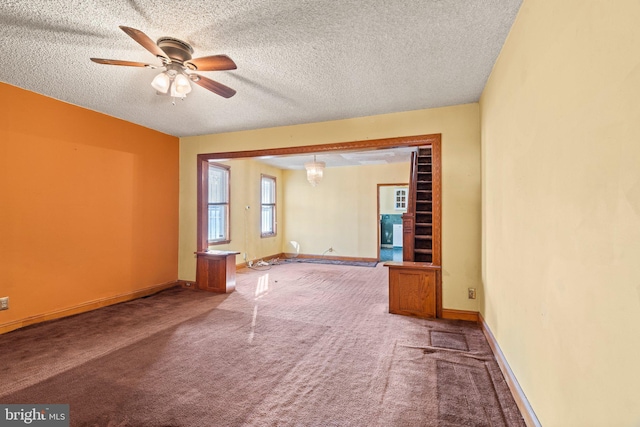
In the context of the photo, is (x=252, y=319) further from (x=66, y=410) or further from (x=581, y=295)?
(x=581, y=295)

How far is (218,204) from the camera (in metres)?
6.42

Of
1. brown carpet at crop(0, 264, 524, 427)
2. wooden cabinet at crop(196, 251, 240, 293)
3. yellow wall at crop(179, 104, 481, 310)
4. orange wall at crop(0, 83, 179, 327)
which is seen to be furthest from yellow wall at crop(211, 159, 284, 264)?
yellow wall at crop(179, 104, 481, 310)

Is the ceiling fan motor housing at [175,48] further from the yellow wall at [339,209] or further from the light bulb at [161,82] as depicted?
the yellow wall at [339,209]

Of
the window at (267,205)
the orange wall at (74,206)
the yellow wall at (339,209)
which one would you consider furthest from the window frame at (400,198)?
the orange wall at (74,206)

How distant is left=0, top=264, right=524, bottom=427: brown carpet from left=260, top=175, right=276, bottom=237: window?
Answer: 4.27 meters

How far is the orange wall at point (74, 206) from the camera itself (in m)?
3.18

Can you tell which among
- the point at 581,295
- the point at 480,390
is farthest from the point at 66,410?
the point at 581,295

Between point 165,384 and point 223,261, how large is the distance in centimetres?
272

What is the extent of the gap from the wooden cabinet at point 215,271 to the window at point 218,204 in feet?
3.78

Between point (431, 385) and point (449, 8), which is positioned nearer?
point (449, 8)

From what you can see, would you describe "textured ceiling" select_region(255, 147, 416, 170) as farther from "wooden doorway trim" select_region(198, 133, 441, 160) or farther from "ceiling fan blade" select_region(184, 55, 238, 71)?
"ceiling fan blade" select_region(184, 55, 238, 71)

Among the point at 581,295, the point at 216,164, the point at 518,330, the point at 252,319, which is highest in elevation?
the point at 216,164

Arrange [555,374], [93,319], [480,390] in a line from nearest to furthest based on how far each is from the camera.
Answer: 1. [555,374]
2. [480,390]
3. [93,319]

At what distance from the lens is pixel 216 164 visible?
6223 mm
